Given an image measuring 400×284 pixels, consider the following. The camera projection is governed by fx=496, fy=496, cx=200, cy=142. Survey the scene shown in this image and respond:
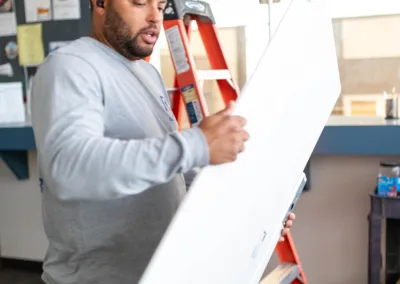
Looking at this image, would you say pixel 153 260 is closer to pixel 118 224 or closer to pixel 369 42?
pixel 118 224

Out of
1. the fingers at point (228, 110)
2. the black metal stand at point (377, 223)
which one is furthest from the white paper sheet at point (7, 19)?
the fingers at point (228, 110)

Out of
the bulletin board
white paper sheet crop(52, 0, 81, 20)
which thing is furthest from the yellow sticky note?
white paper sheet crop(52, 0, 81, 20)

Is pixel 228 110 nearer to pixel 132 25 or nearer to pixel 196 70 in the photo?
pixel 132 25

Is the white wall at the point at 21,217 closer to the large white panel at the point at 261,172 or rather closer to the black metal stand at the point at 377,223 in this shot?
the black metal stand at the point at 377,223

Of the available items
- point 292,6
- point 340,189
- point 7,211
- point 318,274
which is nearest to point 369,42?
point 340,189

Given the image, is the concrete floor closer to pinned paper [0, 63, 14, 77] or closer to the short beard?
pinned paper [0, 63, 14, 77]

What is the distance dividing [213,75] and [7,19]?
1.54 meters

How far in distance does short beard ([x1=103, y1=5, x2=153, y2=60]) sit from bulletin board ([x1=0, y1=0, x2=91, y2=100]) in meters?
1.72

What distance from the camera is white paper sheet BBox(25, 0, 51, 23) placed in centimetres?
259

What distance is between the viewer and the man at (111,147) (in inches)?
24.6

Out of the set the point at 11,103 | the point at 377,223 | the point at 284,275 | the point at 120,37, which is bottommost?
the point at 284,275

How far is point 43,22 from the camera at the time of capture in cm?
261

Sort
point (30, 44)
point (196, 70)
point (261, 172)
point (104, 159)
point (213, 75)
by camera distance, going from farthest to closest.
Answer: point (30, 44), point (213, 75), point (196, 70), point (261, 172), point (104, 159)

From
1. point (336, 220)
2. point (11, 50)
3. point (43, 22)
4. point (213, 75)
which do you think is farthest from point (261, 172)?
point (11, 50)
